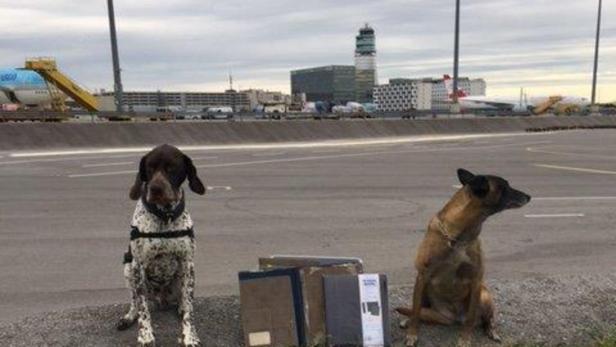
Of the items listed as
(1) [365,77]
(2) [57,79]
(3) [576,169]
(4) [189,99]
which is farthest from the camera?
(1) [365,77]

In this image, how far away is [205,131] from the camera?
127 ft

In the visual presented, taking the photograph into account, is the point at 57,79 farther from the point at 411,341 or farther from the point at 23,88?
the point at 411,341

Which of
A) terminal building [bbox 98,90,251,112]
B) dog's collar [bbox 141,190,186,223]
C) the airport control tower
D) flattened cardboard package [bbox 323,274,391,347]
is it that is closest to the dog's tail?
flattened cardboard package [bbox 323,274,391,347]

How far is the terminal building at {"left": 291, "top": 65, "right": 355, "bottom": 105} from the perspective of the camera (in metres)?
143

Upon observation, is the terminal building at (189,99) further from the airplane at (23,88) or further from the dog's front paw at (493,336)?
the dog's front paw at (493,336)

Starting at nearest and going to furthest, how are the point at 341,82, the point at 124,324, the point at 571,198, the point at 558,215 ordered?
the point at 124,324 < the point at 558,215 < the point at 571,198 < the point at 341,82

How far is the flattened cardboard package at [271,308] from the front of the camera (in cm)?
496

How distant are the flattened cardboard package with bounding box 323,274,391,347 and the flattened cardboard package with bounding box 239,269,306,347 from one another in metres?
0.23

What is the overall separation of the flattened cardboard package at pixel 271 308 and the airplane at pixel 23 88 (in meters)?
57.5

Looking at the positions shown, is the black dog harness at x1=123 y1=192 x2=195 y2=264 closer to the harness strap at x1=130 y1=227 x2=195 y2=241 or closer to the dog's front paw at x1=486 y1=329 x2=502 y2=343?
the harness strap at x1=130 y1=227 x2=195 y2=241

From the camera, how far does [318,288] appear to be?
5062 mm

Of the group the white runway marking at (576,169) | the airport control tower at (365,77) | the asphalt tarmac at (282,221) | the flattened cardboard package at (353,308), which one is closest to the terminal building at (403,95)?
the airport control tower at (365,77)

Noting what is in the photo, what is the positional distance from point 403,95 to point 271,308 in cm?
13008

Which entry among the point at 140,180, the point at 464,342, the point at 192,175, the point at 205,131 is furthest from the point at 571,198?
the point at 205,131
